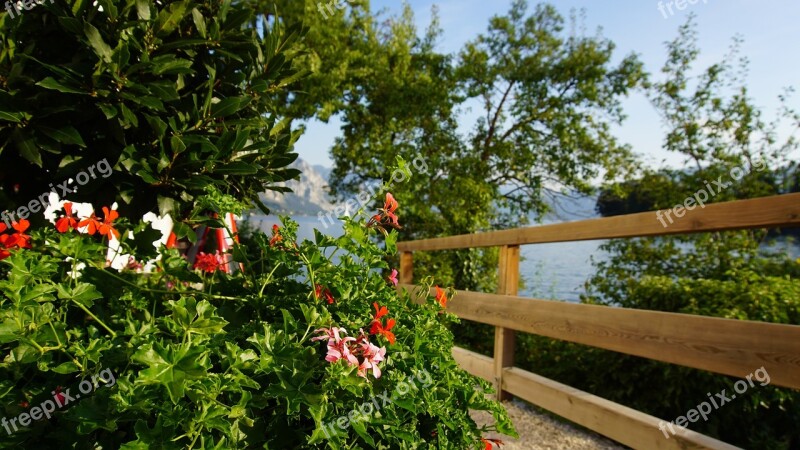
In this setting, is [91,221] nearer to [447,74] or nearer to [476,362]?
[476,362]

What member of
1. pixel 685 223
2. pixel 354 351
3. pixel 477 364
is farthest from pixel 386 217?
pixel 477 364

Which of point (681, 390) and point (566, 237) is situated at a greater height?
point (566, 237)

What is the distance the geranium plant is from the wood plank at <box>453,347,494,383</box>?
211 cm

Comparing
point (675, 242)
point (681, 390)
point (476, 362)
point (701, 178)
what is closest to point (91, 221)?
point (476, 362)

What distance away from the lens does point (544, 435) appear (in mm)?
2877

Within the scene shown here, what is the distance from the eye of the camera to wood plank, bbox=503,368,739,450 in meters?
2.12

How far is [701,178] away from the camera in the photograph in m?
7.34

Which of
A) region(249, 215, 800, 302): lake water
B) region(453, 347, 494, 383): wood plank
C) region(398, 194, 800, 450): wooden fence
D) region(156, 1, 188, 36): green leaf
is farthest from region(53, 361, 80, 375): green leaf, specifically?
region(249, 215, 800, 302): lake water

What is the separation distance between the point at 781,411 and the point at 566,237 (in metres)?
1.65

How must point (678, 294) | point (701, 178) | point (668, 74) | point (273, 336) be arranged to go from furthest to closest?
point (668, 74) < point (701, 178) < point (678, 294) < point (273, 336)

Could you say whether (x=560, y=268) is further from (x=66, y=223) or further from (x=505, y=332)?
(x=66, y=223)

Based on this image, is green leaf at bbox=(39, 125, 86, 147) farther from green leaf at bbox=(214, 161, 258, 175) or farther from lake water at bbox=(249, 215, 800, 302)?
lake water at bbox=(249, 215, 800, 302)

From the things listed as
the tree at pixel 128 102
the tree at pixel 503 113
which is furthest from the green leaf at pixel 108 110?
the tree at pixel 503 113

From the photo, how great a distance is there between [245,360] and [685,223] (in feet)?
6.24
